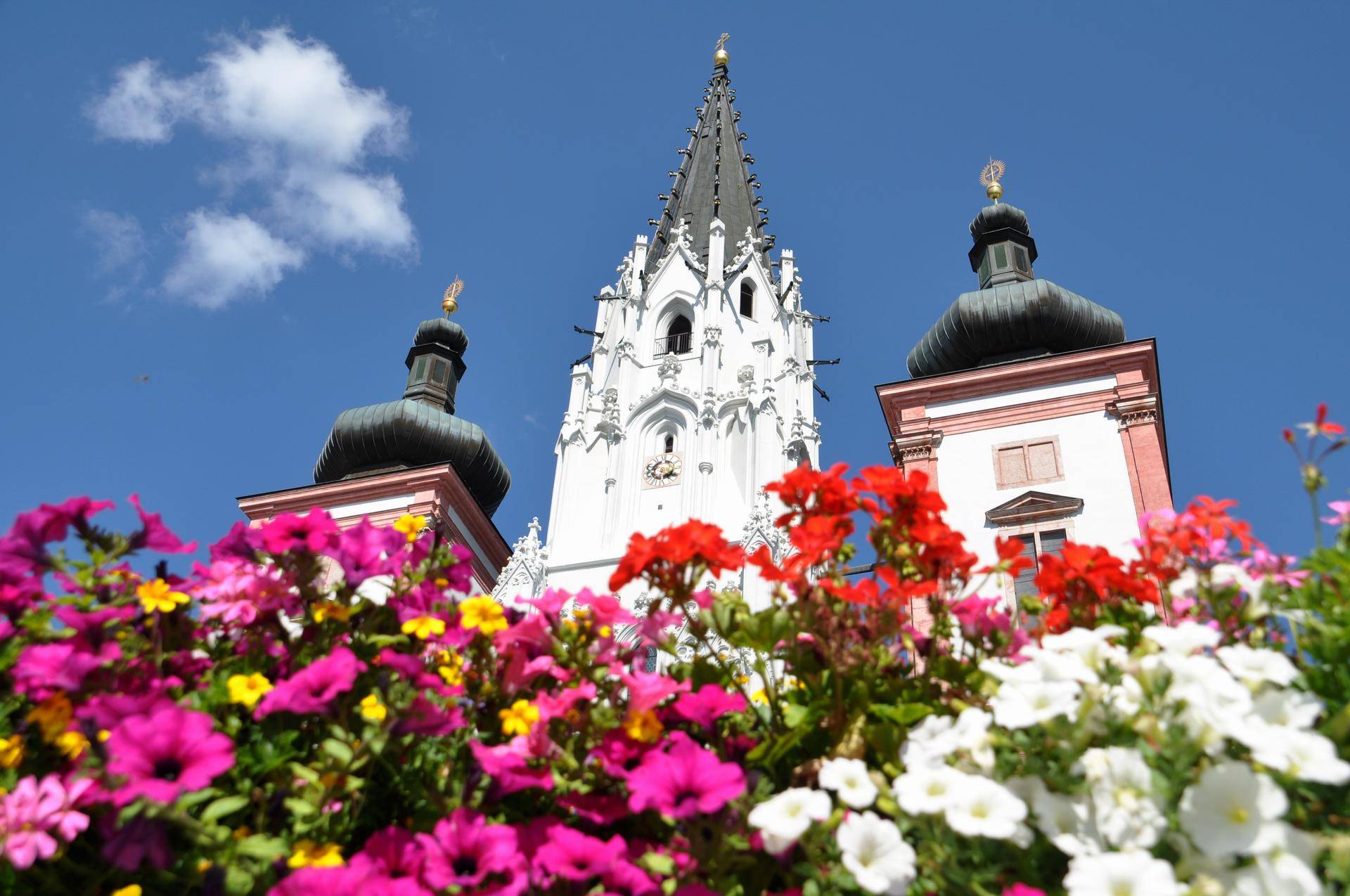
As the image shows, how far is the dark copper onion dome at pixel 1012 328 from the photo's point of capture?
24062 millimetres

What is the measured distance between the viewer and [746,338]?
32094 millimetres

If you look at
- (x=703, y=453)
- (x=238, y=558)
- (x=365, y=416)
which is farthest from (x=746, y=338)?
(x=238, y=558)

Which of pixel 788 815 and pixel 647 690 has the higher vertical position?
pixel 647 690

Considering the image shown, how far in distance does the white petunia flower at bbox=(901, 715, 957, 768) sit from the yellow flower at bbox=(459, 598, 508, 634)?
1.29 metres

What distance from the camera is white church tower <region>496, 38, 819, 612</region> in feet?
89.1

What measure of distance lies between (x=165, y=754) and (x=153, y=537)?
3.24 feet

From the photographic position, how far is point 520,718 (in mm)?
3121

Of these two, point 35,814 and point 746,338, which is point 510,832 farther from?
point 746,338

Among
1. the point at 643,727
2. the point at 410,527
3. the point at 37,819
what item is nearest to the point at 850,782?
the point at 643,727

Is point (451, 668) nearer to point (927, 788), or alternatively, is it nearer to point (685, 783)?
point (685, 783)

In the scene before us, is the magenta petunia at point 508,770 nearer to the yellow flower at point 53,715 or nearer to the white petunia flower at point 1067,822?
the yellow flower at point 53,715

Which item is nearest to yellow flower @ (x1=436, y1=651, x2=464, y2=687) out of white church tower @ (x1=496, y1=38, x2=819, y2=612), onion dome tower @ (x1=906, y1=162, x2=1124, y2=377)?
white church tower @ (x1=496, y1=38, x2=819, y2=612)

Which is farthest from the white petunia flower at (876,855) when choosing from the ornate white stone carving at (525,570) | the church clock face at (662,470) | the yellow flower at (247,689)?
the church clock face at (662,470)

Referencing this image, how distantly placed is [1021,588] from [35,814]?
666 inches
